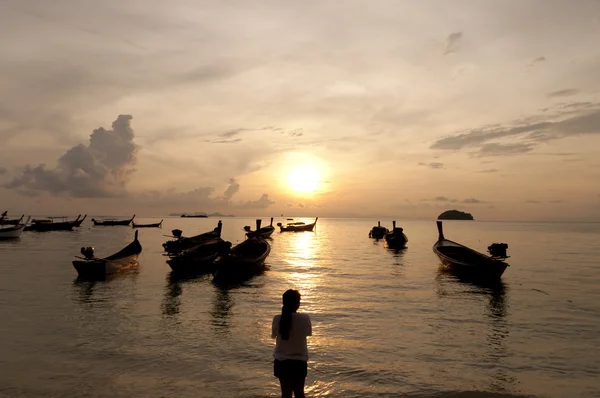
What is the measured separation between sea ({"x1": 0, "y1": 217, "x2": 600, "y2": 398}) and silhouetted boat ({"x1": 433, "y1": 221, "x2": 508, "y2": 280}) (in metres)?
1.34

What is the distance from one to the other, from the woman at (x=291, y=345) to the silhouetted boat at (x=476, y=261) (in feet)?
85.0

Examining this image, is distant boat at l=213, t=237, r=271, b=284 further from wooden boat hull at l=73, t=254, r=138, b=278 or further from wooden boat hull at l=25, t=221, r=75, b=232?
wooden boat hull at l=25, t=221, r=75, b=232

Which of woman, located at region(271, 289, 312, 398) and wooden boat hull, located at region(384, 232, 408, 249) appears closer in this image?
woman, located at region(271, 289, 312, 398)

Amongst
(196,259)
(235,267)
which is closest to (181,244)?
(196,259)

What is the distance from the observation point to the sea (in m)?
11.2

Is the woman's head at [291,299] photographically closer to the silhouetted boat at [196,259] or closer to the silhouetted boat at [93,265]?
the silhouetted boat at [196,259]

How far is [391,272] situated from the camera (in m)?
36.2

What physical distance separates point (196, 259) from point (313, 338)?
19658mm

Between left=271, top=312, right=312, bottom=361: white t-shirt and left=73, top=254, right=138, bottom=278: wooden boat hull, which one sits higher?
left=271, top=312, right=312, bottom=361: white t-shirt

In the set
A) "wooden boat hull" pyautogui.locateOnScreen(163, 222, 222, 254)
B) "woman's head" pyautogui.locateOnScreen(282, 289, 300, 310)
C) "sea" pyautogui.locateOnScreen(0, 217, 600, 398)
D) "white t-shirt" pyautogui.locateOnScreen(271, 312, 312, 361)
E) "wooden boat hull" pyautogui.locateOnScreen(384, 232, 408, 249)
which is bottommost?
"sea" pyautogui.locateOnScreen(0, 217, 600, 398)

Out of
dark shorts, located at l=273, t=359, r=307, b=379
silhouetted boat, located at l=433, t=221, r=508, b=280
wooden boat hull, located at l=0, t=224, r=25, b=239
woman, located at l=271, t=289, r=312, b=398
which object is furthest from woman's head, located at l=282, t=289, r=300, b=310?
wooden boat hull, located at l=0, t=224, r=25, b=239

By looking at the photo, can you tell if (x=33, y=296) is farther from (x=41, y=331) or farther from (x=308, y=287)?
(x=308, y=287)

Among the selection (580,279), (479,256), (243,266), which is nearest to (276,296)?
(243,266)

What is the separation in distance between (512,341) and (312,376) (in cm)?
884
